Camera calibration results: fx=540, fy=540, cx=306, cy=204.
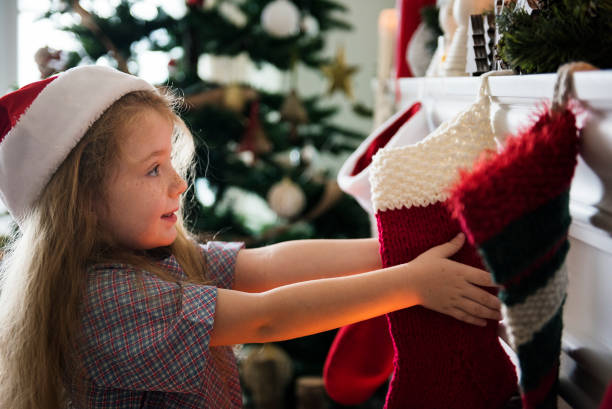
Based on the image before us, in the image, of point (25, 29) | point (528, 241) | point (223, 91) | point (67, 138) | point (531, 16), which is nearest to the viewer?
point (528, 241)

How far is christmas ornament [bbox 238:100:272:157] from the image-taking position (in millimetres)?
1689

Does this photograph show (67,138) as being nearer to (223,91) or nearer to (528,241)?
(528,241)

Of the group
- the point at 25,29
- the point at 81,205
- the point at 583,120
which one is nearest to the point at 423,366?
the point at 583,120

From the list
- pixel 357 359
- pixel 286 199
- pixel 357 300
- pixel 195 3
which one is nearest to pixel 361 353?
pixel 357 359

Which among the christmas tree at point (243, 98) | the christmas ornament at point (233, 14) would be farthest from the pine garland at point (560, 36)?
the christmas ornament at point (233, 14)

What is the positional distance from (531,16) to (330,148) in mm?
1397

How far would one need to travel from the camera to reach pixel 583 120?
443mm

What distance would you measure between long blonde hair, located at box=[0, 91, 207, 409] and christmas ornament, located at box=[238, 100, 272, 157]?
2.97ft

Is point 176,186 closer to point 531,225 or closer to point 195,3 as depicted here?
point 531,225

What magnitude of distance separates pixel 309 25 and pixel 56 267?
4.72 ft

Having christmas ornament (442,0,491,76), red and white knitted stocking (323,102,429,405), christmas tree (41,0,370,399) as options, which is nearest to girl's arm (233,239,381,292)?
red and white knitted stocking (323,102,429,405)

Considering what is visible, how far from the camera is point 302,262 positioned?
85 cm

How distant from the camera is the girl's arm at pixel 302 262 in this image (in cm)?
82

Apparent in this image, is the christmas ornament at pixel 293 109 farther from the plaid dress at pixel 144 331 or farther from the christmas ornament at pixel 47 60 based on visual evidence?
the plaid dress at pixel 144 331
